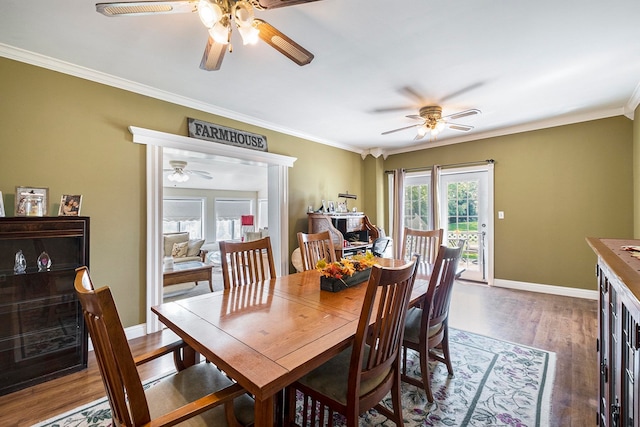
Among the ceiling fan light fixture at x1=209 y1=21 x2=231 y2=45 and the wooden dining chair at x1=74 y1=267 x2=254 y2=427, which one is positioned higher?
the ceiling fan light fixture at x1=209 y1=21 x2=231 y2=45

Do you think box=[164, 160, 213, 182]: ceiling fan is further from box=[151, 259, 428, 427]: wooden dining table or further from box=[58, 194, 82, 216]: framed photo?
box=[151, 259, 428, 427]: wooden dining table

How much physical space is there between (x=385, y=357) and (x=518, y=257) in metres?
4.11

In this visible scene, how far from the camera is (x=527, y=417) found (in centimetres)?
172

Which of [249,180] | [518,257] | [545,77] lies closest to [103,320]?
[545,77]

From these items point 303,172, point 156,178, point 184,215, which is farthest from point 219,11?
point 184,215

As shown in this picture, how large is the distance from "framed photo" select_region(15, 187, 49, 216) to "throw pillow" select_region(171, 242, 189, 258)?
3.31 m

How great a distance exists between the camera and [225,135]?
138 inches

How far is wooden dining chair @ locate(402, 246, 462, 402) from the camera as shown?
179 centimetres

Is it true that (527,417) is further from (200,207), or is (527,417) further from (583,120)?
(200,207)

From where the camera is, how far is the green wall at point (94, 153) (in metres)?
2.23

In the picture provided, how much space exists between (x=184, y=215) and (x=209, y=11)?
23.9 ft

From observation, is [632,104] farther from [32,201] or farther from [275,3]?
[32,201]

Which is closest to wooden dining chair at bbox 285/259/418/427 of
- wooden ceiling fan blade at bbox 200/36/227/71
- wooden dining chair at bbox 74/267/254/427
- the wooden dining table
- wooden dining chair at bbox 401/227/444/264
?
the wooden dining table

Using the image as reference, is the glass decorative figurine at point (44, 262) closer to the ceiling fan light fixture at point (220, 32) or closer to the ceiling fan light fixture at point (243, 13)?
the ceiling fan light fixture at point (220, 32)
